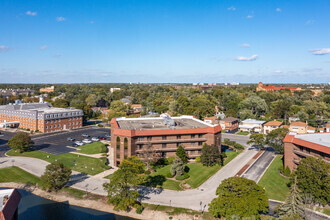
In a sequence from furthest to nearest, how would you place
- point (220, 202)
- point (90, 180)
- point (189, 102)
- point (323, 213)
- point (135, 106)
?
1. point (135, 106)
2. point (189, 102)
3. point (90, 180)
4. point (323, 213)
5. point (220, 202)

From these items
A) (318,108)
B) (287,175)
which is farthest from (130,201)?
(318,108)

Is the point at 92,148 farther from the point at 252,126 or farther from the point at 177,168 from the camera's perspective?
the point at 252,126

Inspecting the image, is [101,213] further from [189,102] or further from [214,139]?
[189,102]

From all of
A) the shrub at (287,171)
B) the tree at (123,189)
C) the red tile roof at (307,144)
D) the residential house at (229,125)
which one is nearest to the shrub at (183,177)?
the tree at (123,189)

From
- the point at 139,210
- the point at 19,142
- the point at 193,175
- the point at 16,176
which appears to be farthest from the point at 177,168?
the point at 19,142

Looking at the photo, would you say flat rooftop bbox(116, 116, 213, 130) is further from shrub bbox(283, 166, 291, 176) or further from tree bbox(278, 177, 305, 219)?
tree bbox(278, 177, 305, 219)
